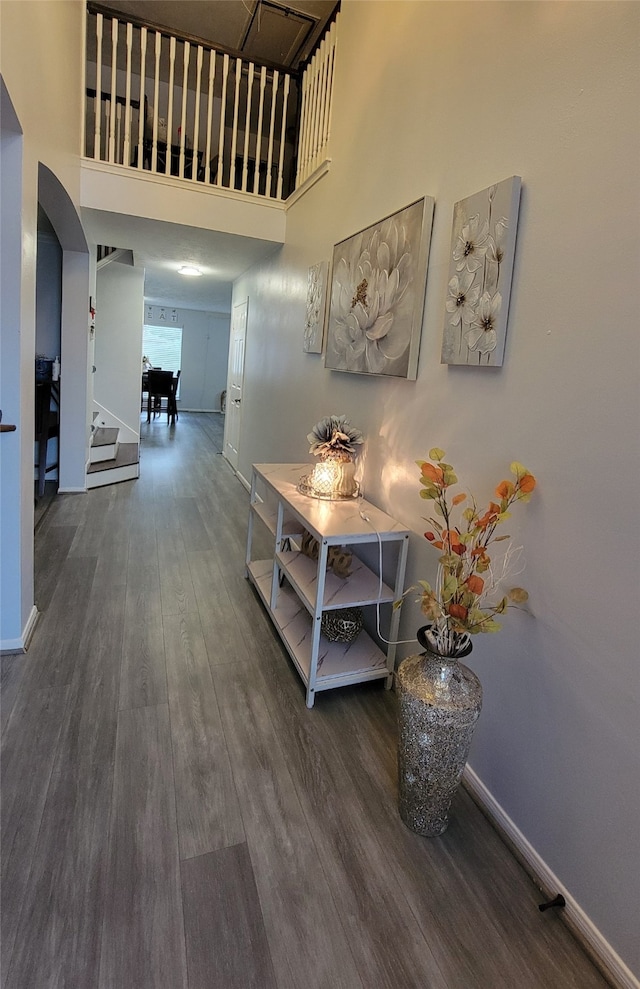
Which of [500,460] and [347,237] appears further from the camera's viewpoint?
[347,237]

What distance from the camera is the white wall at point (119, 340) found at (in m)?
5.79

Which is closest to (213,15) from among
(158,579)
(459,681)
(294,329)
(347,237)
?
(294,329)

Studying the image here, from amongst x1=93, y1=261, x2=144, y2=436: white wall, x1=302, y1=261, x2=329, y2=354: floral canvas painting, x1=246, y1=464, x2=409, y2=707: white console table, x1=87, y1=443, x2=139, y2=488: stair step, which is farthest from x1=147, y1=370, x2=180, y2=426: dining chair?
x1=246, y1=464, x2=409, y2=707: white console table

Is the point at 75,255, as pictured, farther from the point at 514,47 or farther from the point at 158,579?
Result: the point at 514,47

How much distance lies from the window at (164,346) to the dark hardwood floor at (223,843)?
31.0ft

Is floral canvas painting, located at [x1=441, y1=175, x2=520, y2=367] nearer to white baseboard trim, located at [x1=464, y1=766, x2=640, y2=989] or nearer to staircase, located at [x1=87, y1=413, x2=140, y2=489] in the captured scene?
white baseboard trim, located at [x1=464, y1=766, x2=640, y2=989]

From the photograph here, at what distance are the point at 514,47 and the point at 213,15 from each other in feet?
13.3

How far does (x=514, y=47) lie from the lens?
147cm

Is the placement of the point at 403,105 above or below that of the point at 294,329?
above

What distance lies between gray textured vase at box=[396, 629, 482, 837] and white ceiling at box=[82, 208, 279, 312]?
3.54 metres

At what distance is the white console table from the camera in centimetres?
189

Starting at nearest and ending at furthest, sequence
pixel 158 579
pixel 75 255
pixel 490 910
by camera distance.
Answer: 1. pixel 490 910
2. pixel 158 579
3. pixel 75 255

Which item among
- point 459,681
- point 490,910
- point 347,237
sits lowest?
point 490,910

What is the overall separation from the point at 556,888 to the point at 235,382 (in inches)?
217
